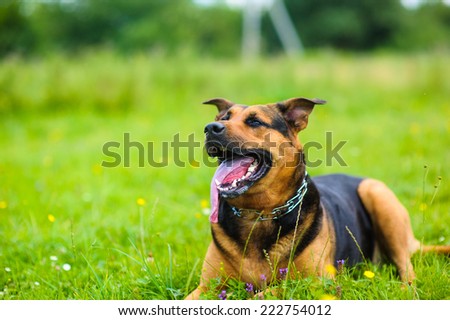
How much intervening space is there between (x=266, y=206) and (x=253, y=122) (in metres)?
0.64

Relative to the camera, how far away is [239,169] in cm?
371

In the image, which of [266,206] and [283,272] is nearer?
[283,272]

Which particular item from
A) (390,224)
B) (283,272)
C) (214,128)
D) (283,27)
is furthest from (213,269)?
(283,27)

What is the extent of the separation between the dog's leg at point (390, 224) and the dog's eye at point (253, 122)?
1432 millimetres

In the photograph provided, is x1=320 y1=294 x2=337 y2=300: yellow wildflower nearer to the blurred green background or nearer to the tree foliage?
the blurred green background

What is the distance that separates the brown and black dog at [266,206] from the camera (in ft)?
11.6

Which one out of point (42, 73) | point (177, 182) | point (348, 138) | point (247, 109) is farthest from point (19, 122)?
point (247, 109)

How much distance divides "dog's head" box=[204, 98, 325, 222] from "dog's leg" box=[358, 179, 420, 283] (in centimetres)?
114

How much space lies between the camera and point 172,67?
13570mm

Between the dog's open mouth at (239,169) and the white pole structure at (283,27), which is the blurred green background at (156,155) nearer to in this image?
the dog's open mouth at (239,169)

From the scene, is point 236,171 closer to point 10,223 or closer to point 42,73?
point 10,223

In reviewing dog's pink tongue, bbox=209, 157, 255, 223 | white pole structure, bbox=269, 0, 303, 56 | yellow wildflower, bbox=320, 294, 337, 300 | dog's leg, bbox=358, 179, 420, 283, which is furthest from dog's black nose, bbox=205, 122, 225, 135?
white pole structure, bbox=269, 0, 303, 56

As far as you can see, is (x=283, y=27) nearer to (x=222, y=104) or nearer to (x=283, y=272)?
(x=222, y=104)

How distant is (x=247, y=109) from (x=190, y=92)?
943cm
